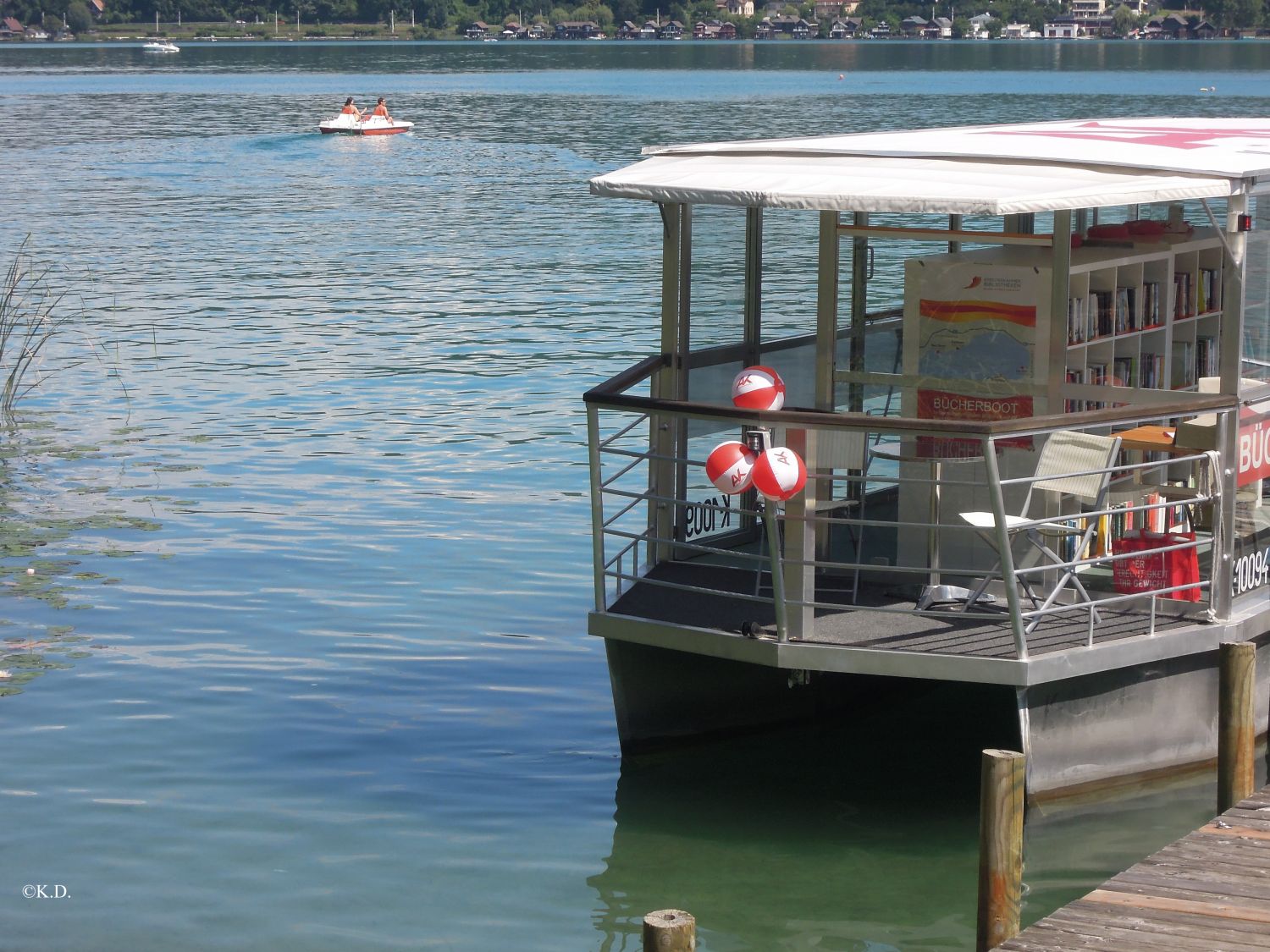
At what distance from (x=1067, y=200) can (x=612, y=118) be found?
64.0m

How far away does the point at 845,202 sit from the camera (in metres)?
8.69

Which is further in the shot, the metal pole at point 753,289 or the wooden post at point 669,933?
the metal pole at point 753,289

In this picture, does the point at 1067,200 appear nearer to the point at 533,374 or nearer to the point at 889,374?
the point at 889,374

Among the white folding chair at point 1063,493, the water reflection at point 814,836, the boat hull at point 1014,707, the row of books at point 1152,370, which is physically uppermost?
the row of books at point 1152,370

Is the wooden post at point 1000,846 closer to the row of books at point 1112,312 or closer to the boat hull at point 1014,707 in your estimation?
the boat hull at point 1014,707

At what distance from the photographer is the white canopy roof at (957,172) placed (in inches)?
337

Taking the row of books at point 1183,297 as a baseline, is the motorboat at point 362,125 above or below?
above

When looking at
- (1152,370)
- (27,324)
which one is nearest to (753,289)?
(1152,370)

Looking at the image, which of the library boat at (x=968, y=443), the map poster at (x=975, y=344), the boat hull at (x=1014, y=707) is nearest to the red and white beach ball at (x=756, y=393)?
the library boat at (x=968, y=443)

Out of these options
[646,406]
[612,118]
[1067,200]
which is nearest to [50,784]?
[646,406]

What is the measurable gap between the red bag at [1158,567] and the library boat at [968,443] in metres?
0.03

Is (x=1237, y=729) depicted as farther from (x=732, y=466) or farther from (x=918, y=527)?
(x=732, y=466)

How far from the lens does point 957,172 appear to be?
909 cm

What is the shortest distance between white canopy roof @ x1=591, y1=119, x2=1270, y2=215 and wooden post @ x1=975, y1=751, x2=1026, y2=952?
2.51 m
